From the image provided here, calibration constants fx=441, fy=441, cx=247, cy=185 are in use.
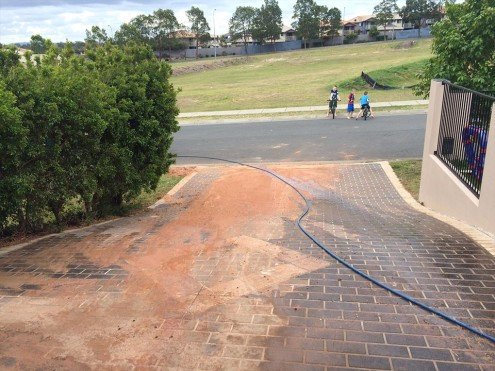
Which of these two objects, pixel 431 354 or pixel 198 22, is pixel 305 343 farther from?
pixel 198 22

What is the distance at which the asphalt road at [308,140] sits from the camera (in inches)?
576

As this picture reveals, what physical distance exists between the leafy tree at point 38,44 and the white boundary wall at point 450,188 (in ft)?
23.8

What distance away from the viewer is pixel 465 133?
7.94m

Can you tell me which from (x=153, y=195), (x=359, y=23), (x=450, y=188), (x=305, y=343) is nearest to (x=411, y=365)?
(x=305, y=343)

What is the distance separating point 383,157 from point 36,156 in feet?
34.1

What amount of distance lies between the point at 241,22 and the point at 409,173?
91.4 meters

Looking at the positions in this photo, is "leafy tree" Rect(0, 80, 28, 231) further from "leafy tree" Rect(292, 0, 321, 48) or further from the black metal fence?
"leafy tree" Rect(292, 0, 321, 48)

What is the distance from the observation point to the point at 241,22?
96000mm

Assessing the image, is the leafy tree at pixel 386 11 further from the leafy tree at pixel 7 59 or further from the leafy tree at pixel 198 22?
the leafy tree at pixel 7 59

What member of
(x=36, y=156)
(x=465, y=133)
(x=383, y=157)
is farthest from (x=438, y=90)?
(x=36, y=156)

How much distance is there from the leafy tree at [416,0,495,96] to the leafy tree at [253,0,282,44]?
8431 centimetres

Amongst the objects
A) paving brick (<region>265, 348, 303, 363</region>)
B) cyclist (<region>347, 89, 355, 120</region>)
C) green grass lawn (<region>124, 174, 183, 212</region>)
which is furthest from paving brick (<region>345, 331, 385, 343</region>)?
cyclist (<region>347, 89, 355, 120</region>)

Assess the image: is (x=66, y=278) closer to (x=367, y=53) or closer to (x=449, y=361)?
(x=449, y=361)

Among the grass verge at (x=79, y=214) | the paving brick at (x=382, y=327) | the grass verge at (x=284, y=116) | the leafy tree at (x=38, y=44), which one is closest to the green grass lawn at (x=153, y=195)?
the grass verge at (x=79, y=214)
